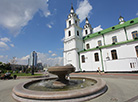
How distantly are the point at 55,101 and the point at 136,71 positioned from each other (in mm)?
20341

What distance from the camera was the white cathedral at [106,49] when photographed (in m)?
18.4

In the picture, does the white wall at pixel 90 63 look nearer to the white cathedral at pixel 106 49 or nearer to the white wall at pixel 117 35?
the white cathedral at pixel 106 49

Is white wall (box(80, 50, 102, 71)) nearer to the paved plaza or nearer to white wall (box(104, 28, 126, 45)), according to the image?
white wall (box(104, 28, 126, 45))

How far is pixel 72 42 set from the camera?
99.0ft

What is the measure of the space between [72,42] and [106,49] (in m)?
12.8

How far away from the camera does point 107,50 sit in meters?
22.1

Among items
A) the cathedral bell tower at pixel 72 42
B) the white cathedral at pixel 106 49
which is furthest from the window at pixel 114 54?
the cathedral bell tower at pixel 72 42

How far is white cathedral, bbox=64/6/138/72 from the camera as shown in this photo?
1838 cm

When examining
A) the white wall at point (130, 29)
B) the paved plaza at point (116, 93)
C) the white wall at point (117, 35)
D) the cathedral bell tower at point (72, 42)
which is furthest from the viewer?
the cathedral bell tower at point (72, 42)

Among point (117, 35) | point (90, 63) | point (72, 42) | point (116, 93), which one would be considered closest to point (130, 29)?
point (117, 35)

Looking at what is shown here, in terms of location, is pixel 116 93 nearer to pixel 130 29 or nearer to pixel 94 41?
pixel 130 29

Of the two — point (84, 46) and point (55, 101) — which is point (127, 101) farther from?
point (84, 46)

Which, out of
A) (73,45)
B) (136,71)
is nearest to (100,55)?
(136,71)

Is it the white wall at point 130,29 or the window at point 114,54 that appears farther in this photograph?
the white wall at point 130,29
